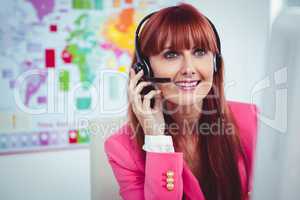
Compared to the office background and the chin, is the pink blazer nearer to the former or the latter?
the office background

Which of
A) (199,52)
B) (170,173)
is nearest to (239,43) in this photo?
(199,52)

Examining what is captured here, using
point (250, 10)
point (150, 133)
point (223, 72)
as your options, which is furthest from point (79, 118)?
point (250, 10)

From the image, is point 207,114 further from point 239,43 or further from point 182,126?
point 239,43

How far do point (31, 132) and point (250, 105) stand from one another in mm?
703

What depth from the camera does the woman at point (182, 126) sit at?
0.99 metres

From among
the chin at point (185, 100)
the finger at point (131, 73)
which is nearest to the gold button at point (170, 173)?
the chin at point (185, 100)

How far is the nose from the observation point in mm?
992

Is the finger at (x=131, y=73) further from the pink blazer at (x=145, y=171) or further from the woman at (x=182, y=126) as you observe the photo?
the pink blazer at (x=145, y=171)

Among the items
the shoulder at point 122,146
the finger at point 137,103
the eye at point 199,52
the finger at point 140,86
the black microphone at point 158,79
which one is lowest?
the shoulder at point 122,146

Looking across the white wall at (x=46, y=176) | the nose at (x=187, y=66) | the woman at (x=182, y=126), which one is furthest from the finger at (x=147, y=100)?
the white wall at (x=46, y=176)

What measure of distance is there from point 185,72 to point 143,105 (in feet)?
0.54

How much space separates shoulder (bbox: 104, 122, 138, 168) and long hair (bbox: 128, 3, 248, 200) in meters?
0.02

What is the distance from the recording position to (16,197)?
99cm

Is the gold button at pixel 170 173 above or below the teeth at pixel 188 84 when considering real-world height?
below
